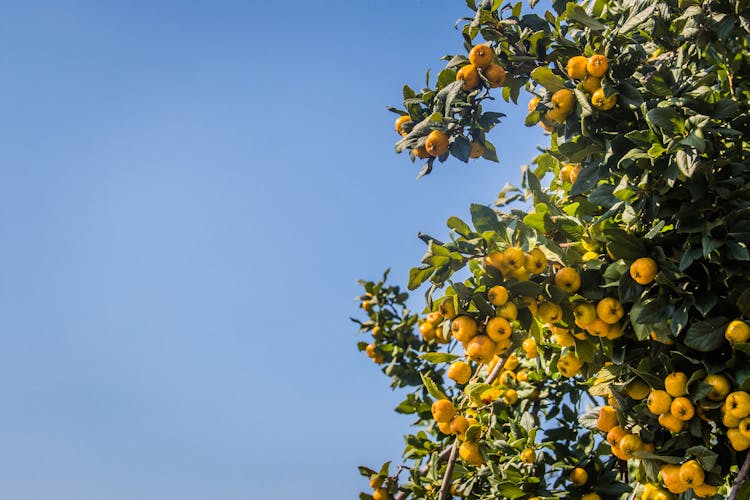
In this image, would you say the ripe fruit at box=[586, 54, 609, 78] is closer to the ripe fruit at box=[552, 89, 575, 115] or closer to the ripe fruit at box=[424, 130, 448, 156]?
the ripe fruit at box=[552, 89, 575, 115]

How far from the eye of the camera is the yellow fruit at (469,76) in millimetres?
Result: 3480

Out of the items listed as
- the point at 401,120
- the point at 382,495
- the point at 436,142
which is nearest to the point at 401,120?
the point at 401,120

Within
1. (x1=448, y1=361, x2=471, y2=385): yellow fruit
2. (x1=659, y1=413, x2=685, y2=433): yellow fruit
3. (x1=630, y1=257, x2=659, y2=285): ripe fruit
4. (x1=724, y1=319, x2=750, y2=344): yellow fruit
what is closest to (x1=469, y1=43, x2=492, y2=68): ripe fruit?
(x1=630, y1=257, x2=659, y2=285): ripe fruit

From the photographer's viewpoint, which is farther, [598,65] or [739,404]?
[598,65]

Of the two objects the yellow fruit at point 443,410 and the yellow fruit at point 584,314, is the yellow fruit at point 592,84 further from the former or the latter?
the yellow fruit at point 443,410

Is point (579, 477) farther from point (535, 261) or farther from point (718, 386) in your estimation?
point (535, 261)

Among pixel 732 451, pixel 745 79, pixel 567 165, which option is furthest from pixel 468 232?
pixel 745 79

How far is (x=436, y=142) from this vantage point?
11.3ft

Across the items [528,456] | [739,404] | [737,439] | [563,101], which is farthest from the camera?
[528,456]

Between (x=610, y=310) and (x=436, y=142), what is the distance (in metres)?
1.23

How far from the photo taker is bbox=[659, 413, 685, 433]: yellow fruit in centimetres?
292

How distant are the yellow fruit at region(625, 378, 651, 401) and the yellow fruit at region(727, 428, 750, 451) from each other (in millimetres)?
381

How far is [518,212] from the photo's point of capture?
3.30m

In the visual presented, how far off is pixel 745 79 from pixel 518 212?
183cm
